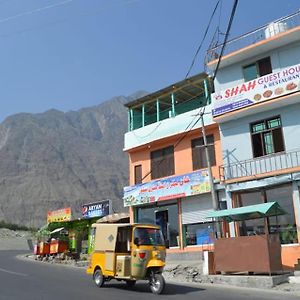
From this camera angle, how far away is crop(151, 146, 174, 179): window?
2691 centimetres

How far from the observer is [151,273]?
47.0 feet

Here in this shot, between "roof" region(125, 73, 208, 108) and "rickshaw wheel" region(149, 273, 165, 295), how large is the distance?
48.8 feet

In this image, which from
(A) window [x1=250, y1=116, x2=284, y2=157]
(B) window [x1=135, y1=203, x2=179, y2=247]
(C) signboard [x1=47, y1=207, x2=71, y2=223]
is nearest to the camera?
(A) window [x1=250, y1=116, x2=284, y2=157]

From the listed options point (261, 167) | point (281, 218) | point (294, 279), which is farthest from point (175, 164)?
point (294, 279)

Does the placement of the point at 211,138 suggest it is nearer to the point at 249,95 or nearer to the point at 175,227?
the point at 249,95

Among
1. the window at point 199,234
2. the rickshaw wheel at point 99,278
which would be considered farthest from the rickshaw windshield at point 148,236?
the window at point 199,234

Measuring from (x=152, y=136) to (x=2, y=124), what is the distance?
534 ft

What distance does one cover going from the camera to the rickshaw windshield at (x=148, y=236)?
1480cm

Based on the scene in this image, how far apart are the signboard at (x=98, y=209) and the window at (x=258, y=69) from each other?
1700 cm

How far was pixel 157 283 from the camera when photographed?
546 inches

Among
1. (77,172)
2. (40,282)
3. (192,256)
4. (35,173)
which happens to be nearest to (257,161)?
(192,256)

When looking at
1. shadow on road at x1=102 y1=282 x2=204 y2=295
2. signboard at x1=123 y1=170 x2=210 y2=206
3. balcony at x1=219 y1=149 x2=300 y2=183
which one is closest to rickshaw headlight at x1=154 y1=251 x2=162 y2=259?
shadow on road at x1=102 y1=282 x2=204 y2=295

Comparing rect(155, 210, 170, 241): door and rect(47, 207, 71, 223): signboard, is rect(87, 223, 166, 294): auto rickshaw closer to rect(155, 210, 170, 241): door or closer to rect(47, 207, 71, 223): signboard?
rect(155, 210, 170, 241): door

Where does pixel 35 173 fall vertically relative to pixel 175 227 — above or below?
above
